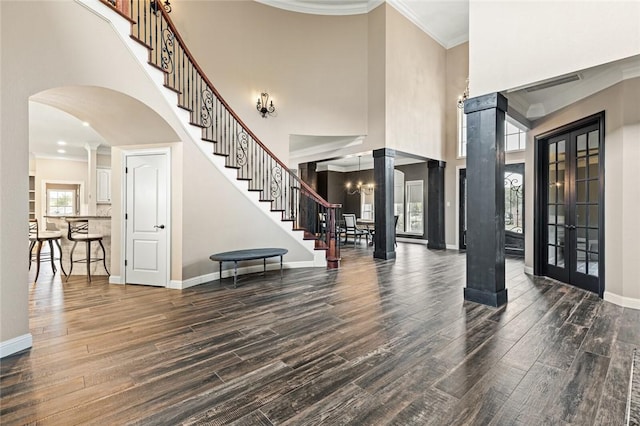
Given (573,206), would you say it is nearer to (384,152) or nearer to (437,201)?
(384,152)

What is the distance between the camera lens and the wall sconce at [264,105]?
6.82 metres

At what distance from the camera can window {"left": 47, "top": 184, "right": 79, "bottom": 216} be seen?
1018cm

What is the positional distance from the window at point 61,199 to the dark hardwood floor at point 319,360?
A: 8.10 m

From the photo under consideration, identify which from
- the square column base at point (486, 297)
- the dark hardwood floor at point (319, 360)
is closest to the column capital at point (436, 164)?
the dark hardwood floor at point (319, 360)

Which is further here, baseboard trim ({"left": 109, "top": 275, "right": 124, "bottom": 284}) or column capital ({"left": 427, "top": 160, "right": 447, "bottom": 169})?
column capital ({"left": 427, "top": 160, "right": 447, "bottom": 169})

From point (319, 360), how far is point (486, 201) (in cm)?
277

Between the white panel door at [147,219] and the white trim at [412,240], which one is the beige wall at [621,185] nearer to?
the white panel door at [147,219]

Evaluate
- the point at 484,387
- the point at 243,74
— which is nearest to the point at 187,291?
the point at 484,387

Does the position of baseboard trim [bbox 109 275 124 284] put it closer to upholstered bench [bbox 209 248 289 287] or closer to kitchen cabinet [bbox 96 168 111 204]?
upholstered bench [bbox 209 248 289 287]

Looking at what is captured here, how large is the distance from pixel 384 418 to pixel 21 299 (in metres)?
3.01

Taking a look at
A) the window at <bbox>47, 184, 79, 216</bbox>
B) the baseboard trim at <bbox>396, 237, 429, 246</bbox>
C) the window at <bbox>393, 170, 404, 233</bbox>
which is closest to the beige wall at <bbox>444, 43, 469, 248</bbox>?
the baseboard trim at <bbox>396, 237, 429, 246</bbox>

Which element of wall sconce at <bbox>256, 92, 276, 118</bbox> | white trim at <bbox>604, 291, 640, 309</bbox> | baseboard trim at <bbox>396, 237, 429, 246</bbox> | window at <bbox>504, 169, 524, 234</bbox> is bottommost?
white trim at <bbox>604, 291, 640, 309</bbox>

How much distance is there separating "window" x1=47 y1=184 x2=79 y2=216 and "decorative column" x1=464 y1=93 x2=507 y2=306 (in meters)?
12.4

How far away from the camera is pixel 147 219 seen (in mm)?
4715
